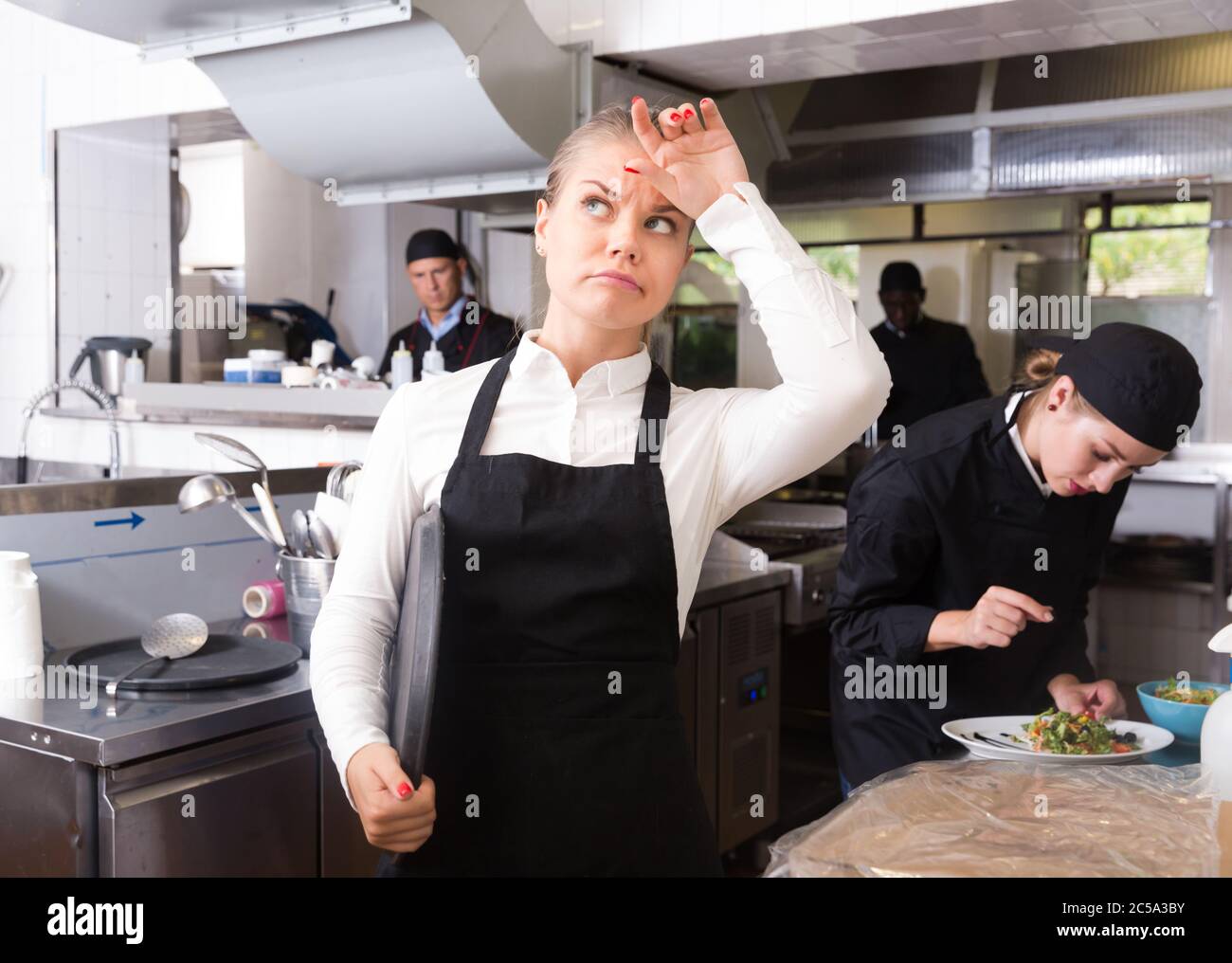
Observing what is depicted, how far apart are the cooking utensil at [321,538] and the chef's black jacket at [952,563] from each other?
1.00 meters

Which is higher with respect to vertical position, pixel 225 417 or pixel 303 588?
pixel 225 417

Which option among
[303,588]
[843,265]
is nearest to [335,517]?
[303,588]

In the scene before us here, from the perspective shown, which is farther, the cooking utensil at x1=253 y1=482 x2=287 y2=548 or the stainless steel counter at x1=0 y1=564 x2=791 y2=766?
the cooking utensil at x1=253 y1=482 x2=287 y2=548

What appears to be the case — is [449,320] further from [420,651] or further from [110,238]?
[420,651]

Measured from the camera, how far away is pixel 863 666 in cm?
209

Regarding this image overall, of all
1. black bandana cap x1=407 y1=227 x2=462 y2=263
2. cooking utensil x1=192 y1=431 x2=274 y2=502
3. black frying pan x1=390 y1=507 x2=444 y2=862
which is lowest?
black frying pan x1=390 y1=507 x2=444 y2=862

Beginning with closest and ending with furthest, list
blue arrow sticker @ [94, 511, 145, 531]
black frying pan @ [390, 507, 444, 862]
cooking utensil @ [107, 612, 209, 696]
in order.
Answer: black frying pan @ [390, 507, 444, 862], cooking utensil @ [107, 612, 209, 696], blue arrow sticker @ [94, 511, 145, 531]

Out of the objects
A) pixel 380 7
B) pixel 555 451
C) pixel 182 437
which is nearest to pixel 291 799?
pixel 555 451

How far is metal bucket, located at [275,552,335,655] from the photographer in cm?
240

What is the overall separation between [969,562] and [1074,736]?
0.45 m

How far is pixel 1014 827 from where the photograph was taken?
1084mm

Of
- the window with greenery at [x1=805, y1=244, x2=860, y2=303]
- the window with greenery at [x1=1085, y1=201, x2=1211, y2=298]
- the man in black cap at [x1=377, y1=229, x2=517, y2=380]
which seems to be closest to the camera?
the man in black cap at [x1=377, y1=229, x2=517, y2=380]

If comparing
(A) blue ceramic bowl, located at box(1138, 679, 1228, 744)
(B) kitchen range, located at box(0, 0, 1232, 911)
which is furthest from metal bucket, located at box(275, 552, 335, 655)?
(A) blue ceramic bowl, located at box(1138, 679, 1228, 744)

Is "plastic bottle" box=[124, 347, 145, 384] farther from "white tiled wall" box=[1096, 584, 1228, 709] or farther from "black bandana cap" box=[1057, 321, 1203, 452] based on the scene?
"black bandana cap" box=[1057, 321, 1203, 452]
